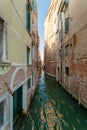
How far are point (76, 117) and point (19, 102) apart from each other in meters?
3.03

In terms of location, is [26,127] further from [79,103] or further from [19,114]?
[79,103]

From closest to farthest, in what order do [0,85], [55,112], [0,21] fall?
[0,85]
[0,21]
[55,112]

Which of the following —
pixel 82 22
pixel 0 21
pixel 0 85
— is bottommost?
pixel 0 85

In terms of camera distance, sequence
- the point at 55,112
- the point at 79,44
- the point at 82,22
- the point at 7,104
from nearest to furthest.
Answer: the point at 7,104
the point at 55,112
the point at 82,22
the point at 79,44

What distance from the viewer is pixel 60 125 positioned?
6.91 metres

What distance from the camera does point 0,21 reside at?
4.10 metres

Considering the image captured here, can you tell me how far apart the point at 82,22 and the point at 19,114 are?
22.3ft

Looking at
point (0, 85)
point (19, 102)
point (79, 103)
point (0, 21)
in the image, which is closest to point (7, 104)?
→ point (0, 85)

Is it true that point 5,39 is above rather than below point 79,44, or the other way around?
below

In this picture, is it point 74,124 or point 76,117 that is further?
point 76,117

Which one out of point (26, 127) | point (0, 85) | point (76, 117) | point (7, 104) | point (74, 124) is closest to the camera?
point (0, 85)

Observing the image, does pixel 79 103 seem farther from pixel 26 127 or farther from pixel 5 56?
pixel 5 56

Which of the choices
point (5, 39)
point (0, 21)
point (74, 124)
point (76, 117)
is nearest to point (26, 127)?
point (74, 124)

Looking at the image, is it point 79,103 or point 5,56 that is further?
point 79,103
